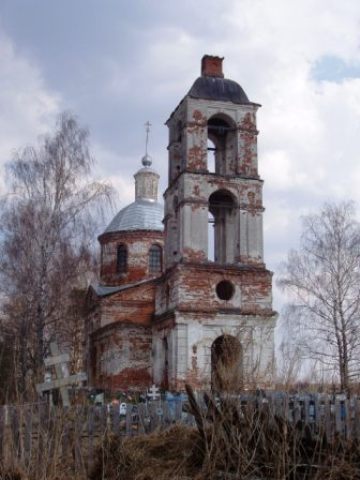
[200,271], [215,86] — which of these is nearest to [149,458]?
[200,271]

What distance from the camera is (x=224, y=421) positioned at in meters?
6.43

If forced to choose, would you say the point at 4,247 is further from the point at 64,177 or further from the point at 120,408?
the point at 120,408

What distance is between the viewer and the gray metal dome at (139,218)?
28.5m

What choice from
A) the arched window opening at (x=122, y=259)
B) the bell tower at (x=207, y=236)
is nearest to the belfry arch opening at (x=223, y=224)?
the bell tower at (x=207, y=236)

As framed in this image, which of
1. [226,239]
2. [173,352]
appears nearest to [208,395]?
[173,352]

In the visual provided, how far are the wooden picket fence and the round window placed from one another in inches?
442

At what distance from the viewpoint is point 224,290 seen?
2027 centimetres

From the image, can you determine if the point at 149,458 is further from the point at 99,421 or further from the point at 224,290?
the point at 224,290

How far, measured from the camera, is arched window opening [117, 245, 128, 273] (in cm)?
2803

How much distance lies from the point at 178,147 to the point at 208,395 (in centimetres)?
1567

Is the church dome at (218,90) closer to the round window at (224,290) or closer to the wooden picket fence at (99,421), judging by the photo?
the round window at (224,290)

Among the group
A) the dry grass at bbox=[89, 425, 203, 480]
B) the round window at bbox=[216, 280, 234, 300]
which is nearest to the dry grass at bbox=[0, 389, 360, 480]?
the dry grass at bbox=[89, 425, 203, 480]

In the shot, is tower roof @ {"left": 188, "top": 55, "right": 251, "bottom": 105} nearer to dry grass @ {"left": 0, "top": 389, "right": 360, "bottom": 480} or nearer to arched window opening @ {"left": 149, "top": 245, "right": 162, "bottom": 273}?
arched window opening @ {"left": 149, "top": 245, "right": 162, "bottom": 273}

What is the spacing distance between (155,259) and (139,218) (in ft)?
6.62
